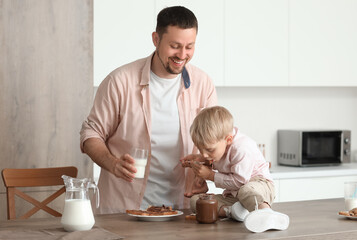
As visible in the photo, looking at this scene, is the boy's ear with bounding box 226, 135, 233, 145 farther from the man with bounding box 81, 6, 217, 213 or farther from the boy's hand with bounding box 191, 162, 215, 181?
the man with bounding box 81, 6, 217, 213

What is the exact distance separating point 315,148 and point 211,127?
8.45ft

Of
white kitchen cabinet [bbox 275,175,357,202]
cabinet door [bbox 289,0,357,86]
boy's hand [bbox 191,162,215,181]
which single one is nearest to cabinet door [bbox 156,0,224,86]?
cabinet door [bbox 289,0,357,86]

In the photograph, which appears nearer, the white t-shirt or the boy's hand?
the boy's hand

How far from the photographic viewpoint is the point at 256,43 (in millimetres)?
4469

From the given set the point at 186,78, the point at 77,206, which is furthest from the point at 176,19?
the point at 77,206

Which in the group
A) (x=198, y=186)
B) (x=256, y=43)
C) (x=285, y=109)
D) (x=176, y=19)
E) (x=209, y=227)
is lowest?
(x=209, y=227)

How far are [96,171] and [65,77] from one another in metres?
0.95

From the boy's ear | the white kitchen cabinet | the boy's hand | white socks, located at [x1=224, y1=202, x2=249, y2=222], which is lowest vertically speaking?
the white kitchen cabinet

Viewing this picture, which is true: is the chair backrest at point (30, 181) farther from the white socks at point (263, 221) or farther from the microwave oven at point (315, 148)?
the microwave oven at point (315, 148)

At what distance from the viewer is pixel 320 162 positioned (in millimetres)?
4648

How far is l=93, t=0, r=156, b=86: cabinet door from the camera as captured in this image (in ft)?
13.1

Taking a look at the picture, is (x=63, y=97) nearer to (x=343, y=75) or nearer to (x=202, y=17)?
(x=202, y=17)

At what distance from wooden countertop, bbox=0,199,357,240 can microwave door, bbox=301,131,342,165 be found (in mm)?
2186

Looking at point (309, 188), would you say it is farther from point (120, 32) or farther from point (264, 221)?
point (264, 221)
